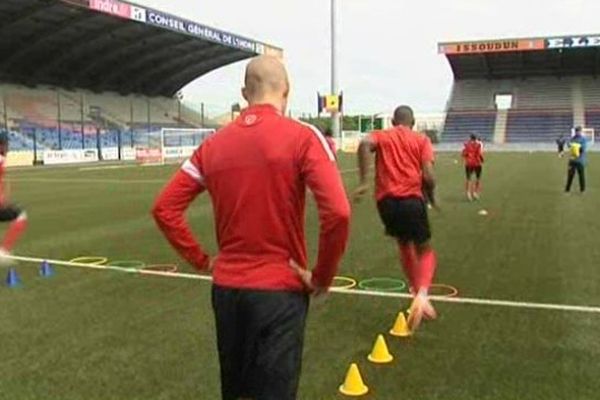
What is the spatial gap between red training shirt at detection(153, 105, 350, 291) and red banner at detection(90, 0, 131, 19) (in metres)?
42.4

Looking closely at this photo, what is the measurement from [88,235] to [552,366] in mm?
9360

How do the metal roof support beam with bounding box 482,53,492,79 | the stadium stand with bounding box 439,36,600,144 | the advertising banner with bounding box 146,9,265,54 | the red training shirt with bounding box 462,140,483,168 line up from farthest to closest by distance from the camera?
the metal roof support beam with bounding box 482,53,492,79
the stadium stand with bounding box 439,36,600,144
the advertising banner with bounding box 146,9,265,54
the red training shirt with bounding box 462,140,483,168

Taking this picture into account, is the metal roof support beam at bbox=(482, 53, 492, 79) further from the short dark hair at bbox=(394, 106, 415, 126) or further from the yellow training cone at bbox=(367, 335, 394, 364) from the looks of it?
the yellow training cone at bbox=(367, 335, 394, 364)

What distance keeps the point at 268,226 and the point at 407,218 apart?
13.1 feet

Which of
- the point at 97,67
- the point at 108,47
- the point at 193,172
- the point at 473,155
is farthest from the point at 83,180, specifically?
the point at 97,67

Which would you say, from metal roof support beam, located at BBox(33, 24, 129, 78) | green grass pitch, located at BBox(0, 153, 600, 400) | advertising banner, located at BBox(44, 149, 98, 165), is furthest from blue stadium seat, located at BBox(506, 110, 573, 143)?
green grass pitch, located at BBox(0, 153, 600, 400)

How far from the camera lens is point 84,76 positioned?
62156 mm

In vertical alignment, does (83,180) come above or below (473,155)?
below

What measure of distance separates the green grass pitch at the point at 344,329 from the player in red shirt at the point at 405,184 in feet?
2.41

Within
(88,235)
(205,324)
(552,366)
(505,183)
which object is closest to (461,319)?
(552,366)

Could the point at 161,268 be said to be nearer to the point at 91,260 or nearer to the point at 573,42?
the point at 91,260

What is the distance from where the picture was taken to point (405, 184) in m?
6.94

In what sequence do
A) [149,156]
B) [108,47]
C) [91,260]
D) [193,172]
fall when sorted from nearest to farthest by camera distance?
[193,172], [91,260], [149,156], [108,47]

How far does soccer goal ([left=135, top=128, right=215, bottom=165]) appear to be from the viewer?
149 feet
